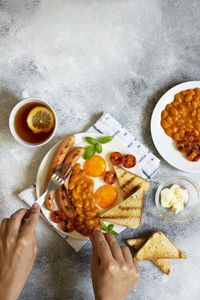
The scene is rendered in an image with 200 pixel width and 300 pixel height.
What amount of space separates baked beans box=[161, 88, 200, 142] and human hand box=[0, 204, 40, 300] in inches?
53.9

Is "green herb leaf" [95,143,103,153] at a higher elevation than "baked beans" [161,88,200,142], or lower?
higher

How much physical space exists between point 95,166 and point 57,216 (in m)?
0.51

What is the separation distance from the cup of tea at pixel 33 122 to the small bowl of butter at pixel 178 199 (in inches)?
42.7

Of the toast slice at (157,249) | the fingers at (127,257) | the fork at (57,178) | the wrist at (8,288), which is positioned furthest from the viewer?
the toast slice at (157,249)

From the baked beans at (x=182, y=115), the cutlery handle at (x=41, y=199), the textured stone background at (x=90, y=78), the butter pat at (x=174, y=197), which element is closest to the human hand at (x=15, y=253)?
the cutlery handle at (x=41, y=199)

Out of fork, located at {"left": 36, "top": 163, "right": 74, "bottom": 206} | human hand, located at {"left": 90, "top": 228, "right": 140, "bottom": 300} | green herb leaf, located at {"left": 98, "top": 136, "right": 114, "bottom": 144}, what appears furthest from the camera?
green herb leaf, located at {"left": 98, "top": 136, "right": 114, "bottom": 144}

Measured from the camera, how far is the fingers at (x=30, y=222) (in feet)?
6.04

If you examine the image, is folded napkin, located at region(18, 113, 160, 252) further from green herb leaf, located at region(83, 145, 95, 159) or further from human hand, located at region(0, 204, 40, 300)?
human hand, located at region(0, 204, 40, 300)

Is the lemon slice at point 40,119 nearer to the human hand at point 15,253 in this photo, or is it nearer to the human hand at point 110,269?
the human hand at point 15,253

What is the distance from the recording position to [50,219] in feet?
7.38

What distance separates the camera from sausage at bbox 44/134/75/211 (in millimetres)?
2207

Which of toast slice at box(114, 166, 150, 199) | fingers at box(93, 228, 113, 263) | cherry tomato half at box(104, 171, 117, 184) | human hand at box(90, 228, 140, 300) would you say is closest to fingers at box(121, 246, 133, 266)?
human hand at box(90, 228, 140, 300)

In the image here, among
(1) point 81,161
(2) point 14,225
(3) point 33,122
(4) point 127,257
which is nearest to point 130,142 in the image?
(1) point 81,161

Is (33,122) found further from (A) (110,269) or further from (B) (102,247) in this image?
(A) (110,269)
